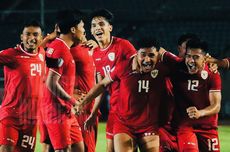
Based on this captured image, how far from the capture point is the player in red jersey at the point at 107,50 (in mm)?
7184

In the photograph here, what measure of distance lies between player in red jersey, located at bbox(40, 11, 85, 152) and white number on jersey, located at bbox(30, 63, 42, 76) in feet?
1.09

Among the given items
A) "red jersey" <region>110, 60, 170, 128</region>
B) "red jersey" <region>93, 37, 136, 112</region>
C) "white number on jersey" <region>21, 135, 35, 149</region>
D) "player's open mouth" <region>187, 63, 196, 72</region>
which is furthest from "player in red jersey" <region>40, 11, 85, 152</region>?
"player's open mouth" <region>187, 63, 196, 72</region>

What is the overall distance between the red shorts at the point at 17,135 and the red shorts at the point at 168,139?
158 centimetres

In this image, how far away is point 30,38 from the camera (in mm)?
7086

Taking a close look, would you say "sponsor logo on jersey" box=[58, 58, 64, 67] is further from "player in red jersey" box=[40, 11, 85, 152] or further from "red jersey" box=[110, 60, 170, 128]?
"red jersey" box=[110, 60, 170, 128]

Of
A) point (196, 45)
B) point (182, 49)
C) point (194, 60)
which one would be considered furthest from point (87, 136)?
point (196, 45)

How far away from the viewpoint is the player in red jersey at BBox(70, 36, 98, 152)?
718 centimetres

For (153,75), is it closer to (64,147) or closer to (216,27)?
(64,147)

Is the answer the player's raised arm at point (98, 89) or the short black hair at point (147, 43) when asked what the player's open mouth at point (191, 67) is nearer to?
the short black hair at point (147, 43)

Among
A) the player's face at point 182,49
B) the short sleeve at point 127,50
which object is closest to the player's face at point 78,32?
the short sleeve at point 127,50

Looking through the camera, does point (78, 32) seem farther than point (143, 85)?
Yes

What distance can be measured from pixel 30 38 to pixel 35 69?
1.27ft

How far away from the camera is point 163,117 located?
700 cm

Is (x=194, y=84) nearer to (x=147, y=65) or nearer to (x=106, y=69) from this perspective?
(x=147, y=65)
